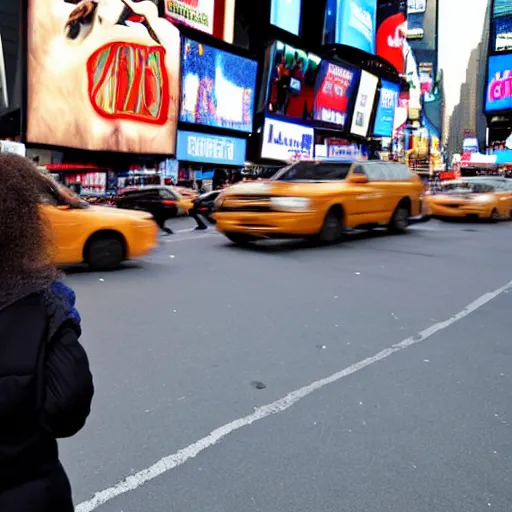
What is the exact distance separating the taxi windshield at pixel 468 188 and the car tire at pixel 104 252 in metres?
12.6

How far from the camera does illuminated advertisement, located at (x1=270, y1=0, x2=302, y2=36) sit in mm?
39312

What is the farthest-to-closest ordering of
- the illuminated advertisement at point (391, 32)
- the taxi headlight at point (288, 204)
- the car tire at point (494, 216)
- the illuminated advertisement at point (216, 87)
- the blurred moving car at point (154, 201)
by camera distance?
the illuminated advertisement at point (391, 32) < the illuminated advertisement at point (216, 87) < the blurred moving car at point (154, 201) < the car tire at point (494, 216) < the taxi headlight at point (288, 204)

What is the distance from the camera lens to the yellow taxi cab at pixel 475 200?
1723 centimetres

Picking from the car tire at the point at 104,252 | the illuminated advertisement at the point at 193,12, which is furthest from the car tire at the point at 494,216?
the illuminated advertisement at the point at 193,12

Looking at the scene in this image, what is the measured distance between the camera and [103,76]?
2689 cm

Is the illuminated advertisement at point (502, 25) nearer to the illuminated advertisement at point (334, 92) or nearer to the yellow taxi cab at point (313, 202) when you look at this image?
the illuminated advertisement at point (334, 92)

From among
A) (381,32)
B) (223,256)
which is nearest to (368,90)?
(381,32)

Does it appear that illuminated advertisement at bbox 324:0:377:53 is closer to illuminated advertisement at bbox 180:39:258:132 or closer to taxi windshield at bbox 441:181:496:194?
illuminated advertisement at bbox 180:39:258:132

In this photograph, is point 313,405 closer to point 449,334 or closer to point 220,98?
point 449,334

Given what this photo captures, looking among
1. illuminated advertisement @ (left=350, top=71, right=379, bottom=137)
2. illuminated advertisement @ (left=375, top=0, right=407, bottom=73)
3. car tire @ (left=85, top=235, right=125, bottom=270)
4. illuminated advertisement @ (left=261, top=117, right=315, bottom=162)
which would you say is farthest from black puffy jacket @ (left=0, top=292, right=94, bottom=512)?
illuminated advertisement @ (left=375, top=0, right=407, bottom=73)

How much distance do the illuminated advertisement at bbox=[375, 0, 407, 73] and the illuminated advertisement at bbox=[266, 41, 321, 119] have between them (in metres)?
14.9

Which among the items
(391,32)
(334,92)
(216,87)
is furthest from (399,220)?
(391,32)

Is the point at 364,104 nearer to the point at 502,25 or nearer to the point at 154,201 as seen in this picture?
the point at 154,201

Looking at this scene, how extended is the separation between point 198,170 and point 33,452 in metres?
34.5
